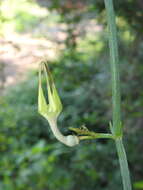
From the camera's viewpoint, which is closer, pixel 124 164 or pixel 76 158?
pixel 124 164

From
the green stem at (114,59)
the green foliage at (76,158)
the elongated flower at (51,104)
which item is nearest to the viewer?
the green stem at (114,59)

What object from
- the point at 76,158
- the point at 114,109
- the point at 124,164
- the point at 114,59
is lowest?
the point at 76,158

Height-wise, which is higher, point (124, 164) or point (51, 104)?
point (51, 104)

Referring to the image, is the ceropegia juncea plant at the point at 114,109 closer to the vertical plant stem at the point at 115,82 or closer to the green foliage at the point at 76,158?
the vertical plant stem at the point at 115,82

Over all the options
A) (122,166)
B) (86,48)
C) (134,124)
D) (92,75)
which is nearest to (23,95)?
(86,48)

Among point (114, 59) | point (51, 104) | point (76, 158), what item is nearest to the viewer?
point (114, 59)

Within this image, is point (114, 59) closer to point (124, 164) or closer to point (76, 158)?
point (124, 164)

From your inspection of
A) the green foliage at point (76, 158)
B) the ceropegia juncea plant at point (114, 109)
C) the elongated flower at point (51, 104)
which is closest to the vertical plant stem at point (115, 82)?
the ceropegia juncea plant at point (114, 109)

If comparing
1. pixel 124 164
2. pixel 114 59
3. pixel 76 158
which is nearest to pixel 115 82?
pixel 114 59

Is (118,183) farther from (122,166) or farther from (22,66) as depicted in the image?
(22,66)

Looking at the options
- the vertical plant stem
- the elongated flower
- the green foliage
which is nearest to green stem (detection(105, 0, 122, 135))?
the vertical plant stem

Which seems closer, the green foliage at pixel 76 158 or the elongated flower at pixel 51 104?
the elongated flower at pixel 51 104

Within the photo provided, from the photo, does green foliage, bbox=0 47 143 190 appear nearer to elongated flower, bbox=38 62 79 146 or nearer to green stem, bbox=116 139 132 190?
elongated flower, bbox=38 62 79 146
